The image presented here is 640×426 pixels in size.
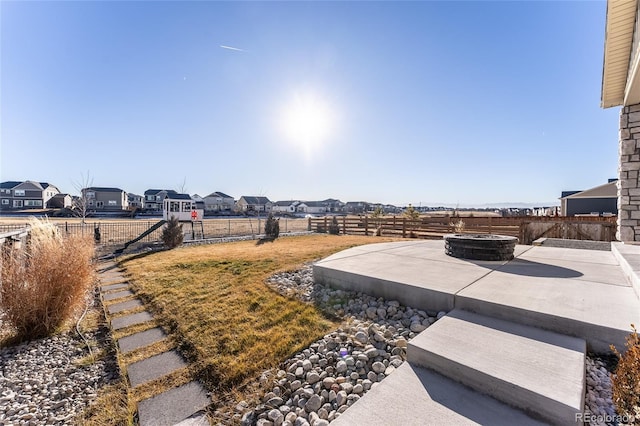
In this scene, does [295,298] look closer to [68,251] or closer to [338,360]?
[338,360]

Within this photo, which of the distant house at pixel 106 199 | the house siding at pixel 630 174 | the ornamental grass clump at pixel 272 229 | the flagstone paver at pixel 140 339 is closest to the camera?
the flagstone paver at pixel 140 339

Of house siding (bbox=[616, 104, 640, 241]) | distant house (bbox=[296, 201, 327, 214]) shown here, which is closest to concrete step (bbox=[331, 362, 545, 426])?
house siding (bbox=[616, 104, 640, 241])

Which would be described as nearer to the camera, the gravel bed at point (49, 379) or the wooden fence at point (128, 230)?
the gravel bed at point (49, 379)

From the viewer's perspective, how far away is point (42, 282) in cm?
336

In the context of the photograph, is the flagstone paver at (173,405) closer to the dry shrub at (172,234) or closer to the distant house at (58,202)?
the dry shrub at (172,234)

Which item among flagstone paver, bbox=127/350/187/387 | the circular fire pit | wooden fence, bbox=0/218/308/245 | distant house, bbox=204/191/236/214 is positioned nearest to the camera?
flagstone paver, bbox=127/350/187/387

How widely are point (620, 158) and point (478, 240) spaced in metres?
4.78

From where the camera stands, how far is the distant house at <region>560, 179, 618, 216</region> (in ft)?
62.2

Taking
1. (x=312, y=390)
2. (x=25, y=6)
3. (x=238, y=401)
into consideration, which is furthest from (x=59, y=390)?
(x=25, y=6)

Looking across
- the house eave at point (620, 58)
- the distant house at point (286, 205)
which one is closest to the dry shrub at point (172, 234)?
the house eave at point (620, 58)

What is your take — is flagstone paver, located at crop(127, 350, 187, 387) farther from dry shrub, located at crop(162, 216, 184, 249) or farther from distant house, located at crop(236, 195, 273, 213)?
distant house, located at crop(236, 195, 273, 213)

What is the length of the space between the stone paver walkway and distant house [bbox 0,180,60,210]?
181 feet

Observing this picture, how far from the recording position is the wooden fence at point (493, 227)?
354 inches

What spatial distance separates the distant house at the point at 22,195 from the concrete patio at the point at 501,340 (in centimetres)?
5899
